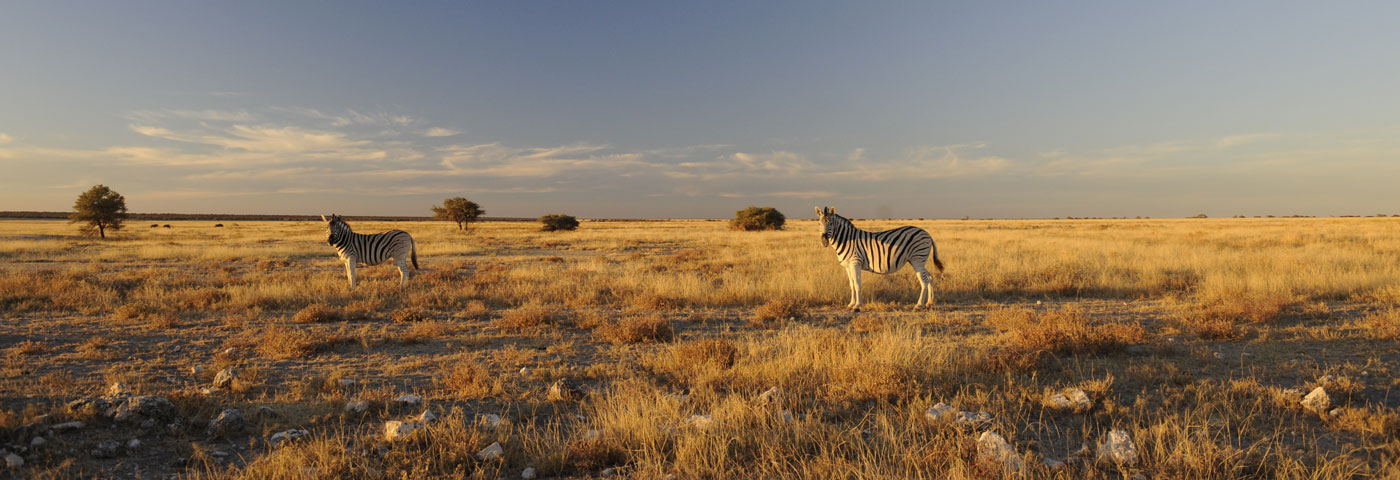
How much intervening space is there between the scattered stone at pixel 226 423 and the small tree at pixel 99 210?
58.6 m

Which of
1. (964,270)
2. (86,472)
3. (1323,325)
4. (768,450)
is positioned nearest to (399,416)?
(86,472)

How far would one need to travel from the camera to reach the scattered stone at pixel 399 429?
175 inches

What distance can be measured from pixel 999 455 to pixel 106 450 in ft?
20.8

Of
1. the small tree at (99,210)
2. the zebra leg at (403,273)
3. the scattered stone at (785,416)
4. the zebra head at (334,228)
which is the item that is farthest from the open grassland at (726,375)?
the small tree at (99,210)

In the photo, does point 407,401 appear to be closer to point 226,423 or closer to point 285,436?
point 285,436

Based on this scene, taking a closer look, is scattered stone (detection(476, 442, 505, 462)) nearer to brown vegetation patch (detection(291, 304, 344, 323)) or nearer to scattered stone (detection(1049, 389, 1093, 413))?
scattered stone (detection(1049, 389, 1093, 413))

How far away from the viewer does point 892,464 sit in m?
4.04

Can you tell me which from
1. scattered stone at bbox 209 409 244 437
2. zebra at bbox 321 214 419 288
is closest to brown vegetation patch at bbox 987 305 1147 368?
scattered stone at bbox 209 409 244 437

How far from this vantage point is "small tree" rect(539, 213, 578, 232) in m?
62.1

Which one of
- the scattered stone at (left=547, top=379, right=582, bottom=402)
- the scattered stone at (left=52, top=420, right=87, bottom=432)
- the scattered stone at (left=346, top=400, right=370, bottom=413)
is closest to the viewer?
the scattered stone at (left=52, top=420, right=87, bottom=432)

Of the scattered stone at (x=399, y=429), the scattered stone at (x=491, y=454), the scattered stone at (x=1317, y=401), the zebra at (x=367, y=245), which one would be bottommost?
the scattered stone at (x=491, y=454)

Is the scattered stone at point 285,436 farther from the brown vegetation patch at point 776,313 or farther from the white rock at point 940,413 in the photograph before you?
the brown vegetation patch at point 776,313

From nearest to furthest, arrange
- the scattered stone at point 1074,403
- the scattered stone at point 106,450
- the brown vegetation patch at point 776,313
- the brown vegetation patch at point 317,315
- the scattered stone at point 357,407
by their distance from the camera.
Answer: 1. the scattered stone at point 106,450
2. the scattered stone at point 1074,403
3. the scattered stone at point 357,407
4. the brown vegetation patch at point 776,313
5. the brown vegetation patch at point 317,315

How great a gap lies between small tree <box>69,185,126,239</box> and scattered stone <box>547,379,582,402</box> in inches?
2351
